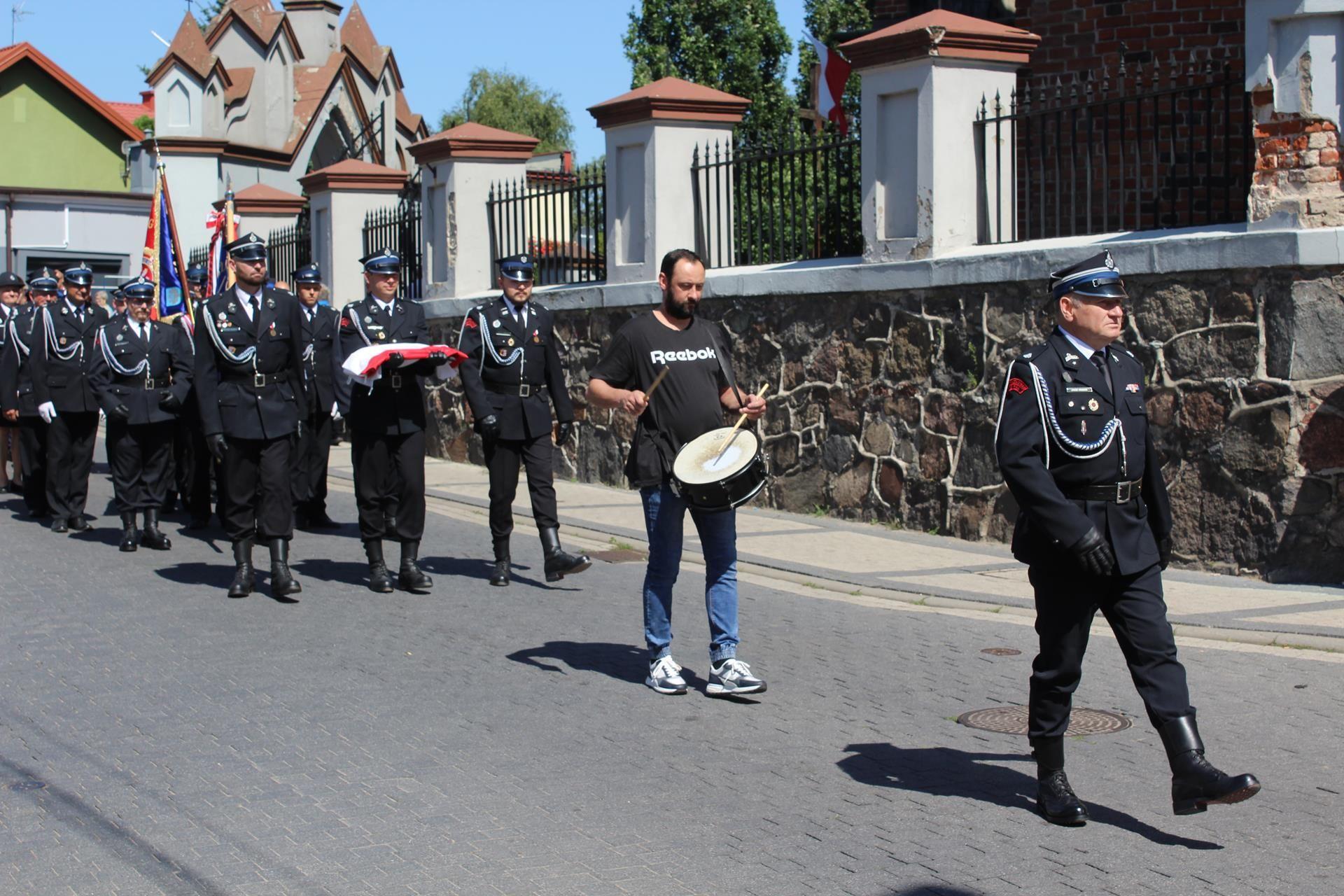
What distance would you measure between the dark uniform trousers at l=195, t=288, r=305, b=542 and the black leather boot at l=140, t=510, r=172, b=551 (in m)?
2.30

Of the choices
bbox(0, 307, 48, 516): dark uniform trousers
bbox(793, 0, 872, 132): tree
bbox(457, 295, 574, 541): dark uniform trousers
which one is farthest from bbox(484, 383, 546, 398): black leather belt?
bbox(793, 0, 872, 132): tree

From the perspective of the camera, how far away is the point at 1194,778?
16.5ft

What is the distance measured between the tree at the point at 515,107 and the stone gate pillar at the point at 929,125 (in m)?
64.4

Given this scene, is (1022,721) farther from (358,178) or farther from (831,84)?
(831,84)

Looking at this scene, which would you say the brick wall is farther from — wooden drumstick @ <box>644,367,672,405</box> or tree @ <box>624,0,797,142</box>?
tree @ <box>624,0,797,142</box>

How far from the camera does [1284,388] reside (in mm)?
9664

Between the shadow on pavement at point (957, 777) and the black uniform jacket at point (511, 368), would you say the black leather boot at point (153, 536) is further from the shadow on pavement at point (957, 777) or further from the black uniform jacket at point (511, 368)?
the shadow on pavement at point (957, 777)

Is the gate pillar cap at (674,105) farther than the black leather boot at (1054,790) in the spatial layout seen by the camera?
Yes

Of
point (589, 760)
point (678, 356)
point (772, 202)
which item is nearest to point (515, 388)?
point (678, 356)

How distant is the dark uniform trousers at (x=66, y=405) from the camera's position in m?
13.4

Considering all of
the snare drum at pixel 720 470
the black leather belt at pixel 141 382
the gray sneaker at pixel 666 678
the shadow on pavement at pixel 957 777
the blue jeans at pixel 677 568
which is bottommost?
the shadow on pavement at pixel 957 777

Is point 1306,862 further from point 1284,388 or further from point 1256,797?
point 1284,388

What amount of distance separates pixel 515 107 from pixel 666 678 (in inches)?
2837

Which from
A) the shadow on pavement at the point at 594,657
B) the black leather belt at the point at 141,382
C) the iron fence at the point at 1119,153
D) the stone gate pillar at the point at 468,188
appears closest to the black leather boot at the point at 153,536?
the black leather belt at the point at 141,382
